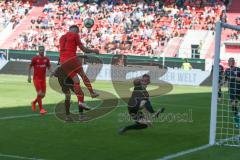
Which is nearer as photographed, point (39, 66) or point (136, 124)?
point (136, 124)

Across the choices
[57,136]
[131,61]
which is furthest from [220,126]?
[131,61]

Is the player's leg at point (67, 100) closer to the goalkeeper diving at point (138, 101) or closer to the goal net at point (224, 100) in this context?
the goalkeeper diving at point (138, 101)

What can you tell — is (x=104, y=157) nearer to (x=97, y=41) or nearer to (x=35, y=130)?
(x=35, y=130)

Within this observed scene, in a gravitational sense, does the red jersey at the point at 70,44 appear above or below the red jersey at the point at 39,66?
above

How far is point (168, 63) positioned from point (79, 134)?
25677 mm

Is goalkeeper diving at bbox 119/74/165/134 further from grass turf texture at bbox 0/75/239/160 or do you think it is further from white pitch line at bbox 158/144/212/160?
white pitch line at bbox 158/144/212/160

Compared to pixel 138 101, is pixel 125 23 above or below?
above

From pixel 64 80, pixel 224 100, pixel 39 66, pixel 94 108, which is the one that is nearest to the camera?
pixel 64 80

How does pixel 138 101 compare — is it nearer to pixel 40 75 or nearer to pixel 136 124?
pixel 136 124

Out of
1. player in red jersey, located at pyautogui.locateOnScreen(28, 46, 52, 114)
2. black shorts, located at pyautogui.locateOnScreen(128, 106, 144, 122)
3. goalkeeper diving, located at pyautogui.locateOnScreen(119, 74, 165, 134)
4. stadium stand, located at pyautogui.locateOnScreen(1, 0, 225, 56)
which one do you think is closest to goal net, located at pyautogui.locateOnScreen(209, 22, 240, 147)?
goalkeeper diving, located at pyautogui.locateOnScreen(119, 74, 165, 134)

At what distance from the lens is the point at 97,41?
43938mm

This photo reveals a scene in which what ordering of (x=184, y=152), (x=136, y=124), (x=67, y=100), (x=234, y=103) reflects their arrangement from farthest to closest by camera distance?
(x=234, y=103), (x=67, y=100), (x=136, y=124), (x=184, y=152)

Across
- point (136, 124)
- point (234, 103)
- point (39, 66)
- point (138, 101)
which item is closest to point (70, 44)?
point (138, 101)

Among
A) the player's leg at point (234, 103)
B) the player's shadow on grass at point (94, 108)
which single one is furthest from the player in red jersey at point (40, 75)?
the player's leg at point (234, 103)
